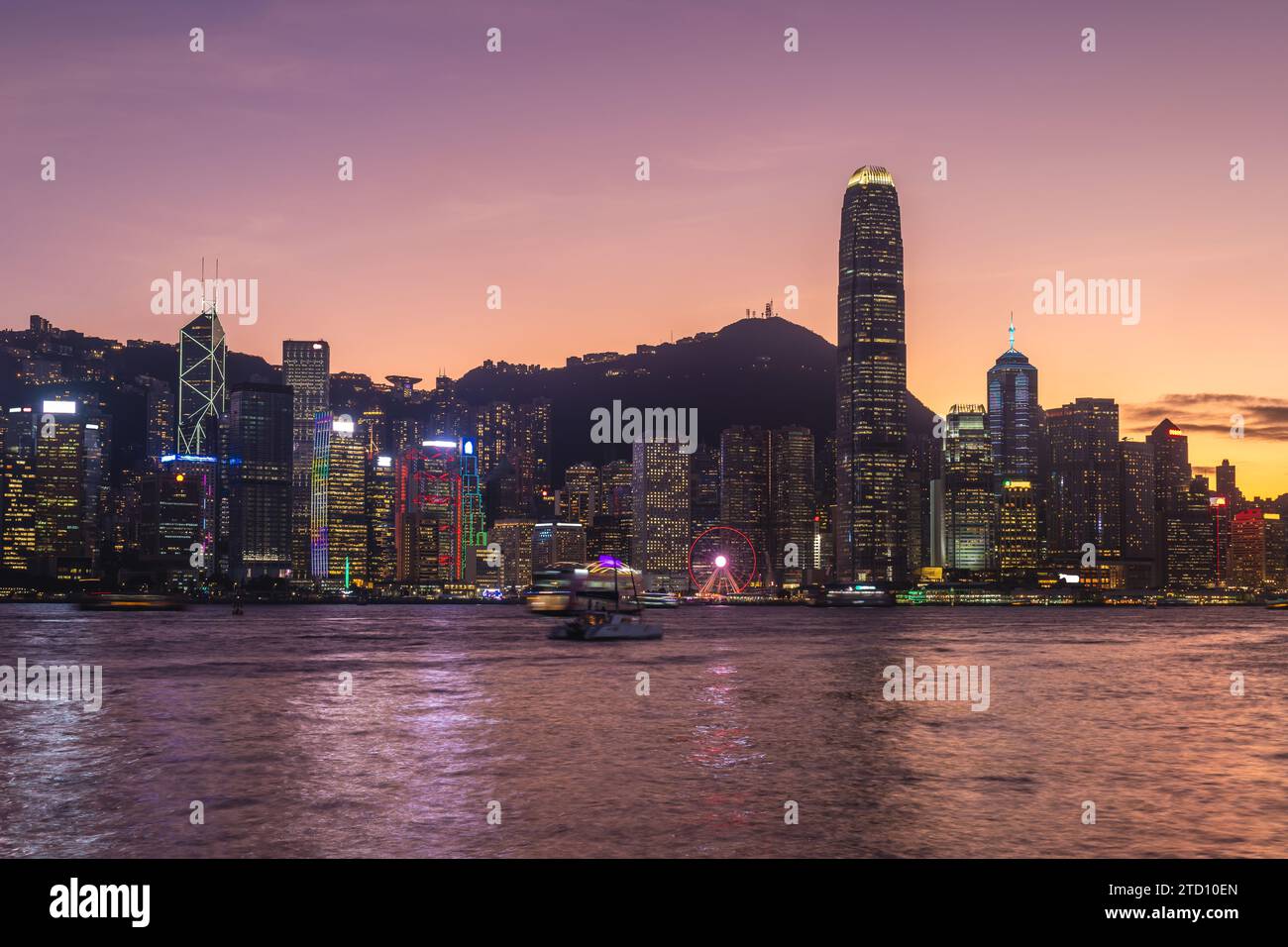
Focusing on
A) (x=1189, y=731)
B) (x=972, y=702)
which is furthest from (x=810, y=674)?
(x=1189, y=731)

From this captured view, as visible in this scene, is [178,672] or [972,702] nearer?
[972,702]

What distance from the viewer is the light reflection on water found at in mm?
28594

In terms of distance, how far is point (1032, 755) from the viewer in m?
43.6

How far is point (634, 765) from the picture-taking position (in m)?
40.2

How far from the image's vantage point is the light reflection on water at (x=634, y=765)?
28.6 m

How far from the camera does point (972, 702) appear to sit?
64750 millimetres
